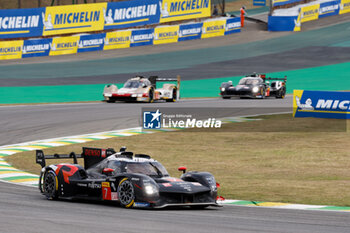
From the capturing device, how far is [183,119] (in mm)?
30047

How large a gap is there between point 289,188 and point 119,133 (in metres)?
11.8

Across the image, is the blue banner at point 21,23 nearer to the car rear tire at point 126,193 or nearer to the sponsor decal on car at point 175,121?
the sponsor decal on car at point 175,121

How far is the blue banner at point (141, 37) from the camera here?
54938 mm

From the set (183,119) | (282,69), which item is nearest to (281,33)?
(282,69)

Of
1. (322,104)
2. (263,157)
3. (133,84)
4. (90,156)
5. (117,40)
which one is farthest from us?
(117,40)

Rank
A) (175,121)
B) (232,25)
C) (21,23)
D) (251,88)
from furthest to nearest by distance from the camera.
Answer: (232,25) < (21,23) < (251,88) < (175,121)

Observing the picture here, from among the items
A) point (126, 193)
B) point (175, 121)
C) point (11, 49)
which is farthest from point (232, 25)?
point (126, 193)

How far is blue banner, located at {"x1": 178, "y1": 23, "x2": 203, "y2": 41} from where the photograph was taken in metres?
57.8

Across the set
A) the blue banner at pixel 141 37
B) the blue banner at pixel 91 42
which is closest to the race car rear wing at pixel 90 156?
the blue banner at pixel 91 42

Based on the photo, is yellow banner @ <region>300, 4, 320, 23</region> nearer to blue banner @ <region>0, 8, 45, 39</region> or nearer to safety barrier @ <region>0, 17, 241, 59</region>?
safety barrier @ <region>0, 17, 241, 59</region>

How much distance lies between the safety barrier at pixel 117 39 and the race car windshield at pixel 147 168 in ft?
120

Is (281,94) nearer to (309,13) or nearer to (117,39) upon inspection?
(117,39)

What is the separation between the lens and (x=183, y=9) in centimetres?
5703

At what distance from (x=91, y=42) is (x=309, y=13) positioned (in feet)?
74.7
